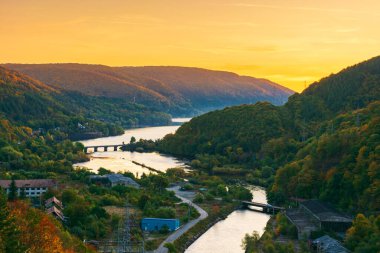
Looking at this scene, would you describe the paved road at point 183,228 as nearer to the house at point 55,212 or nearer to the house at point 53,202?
the house at point 55,212

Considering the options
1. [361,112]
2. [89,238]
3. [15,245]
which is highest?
[361,112]

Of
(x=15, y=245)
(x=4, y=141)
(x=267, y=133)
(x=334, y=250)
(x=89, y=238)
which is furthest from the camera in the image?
(x=267, y=133)

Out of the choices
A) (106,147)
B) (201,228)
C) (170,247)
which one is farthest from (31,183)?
(106,147)

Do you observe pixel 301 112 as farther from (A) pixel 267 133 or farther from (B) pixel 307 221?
(B) pixel 307 221

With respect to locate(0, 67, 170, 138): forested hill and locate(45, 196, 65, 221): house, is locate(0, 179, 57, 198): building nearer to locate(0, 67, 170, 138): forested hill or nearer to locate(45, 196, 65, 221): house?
locate(45, 196, 65, 221): house

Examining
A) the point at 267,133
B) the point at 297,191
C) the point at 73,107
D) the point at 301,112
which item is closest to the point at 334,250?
the point at 297,191

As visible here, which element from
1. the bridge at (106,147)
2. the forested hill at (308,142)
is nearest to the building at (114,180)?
the forested hill at (308,142)

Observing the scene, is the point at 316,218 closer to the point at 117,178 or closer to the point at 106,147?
the point at 117,178
